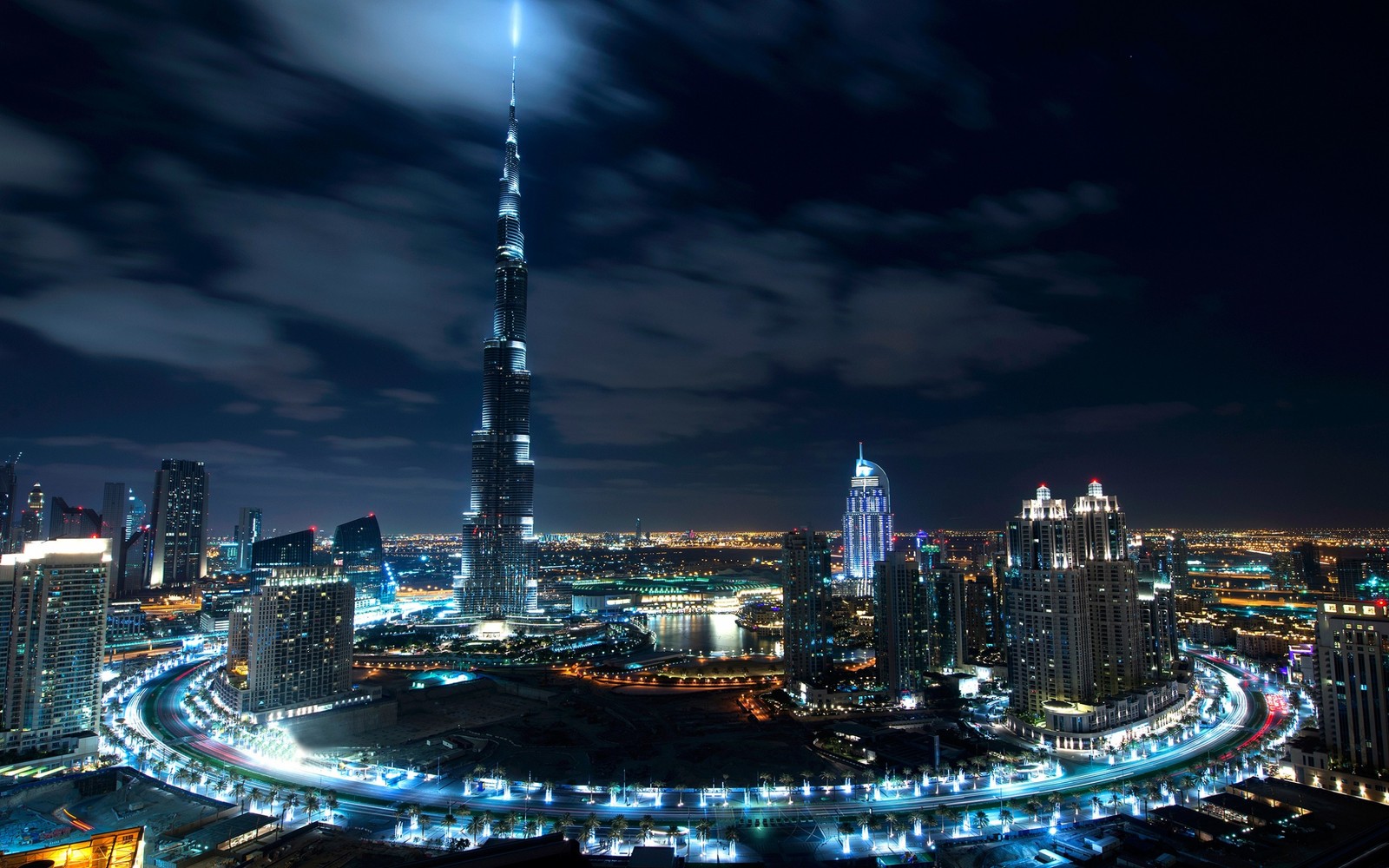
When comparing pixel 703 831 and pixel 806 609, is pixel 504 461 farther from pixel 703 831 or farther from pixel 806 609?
pixel 703 831

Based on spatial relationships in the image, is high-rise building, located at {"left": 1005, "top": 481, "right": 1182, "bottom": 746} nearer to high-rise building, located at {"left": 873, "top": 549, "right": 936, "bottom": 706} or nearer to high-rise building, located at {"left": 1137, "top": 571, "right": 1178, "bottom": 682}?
high-rise building, located at {"left": 1137, "top": 571, "right": 1178, "bottom": 682}

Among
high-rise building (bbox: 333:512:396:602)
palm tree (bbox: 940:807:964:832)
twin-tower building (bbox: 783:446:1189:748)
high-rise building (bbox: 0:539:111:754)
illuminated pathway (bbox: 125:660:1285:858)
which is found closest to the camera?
palm tree (bbox: 940:807:964:832)

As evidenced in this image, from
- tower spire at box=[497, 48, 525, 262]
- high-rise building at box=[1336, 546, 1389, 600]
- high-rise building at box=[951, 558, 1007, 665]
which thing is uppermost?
tower spire at box=[497, 48, 525, 262]

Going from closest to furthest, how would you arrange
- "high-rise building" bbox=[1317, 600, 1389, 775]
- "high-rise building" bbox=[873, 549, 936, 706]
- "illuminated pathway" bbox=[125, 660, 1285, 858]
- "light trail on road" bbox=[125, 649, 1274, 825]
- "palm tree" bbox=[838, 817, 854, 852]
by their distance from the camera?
1. "palm tree" bbox=[838, 817, 854, 852]
2. "high-rise building" bbox=[1317, 600, 1389, 775]
3. "illuminated pathway" bbox=[125, 660, 1285, 858]
4. "light trail on road" bbox=[125, 649, 1274, 825]
5. "high-rise building" bbox=[873, 549, 936, 706]

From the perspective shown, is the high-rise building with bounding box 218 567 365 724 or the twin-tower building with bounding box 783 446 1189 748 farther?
the high-rise building with bounding box 218 567 365 724

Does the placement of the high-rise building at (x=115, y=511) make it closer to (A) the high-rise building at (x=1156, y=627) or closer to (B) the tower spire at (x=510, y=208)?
(B) the tower spire at (x=510, y=208)

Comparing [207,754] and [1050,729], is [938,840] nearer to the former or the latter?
[1050,729]

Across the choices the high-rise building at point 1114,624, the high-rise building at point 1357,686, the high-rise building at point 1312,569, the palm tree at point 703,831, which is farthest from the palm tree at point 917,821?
the high-rise building at point 1312,569

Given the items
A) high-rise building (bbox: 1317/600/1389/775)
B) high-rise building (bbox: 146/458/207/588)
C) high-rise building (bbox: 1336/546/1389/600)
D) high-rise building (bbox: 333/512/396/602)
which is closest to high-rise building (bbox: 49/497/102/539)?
high-rise building (bbox: 146/458/207/588)
